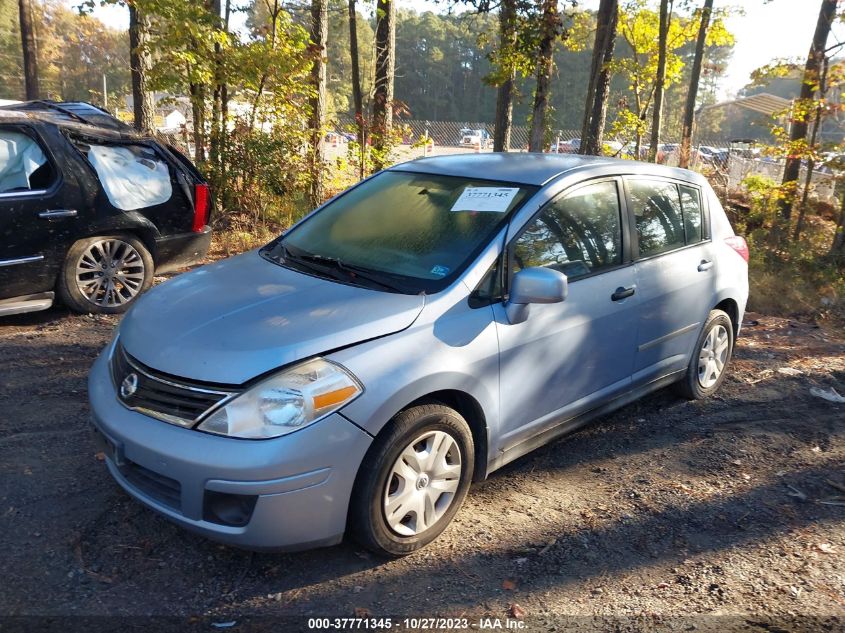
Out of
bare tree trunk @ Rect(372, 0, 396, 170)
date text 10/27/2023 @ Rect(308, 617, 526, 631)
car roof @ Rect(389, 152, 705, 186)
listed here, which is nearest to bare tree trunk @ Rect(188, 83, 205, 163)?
bare tree trunk @ Rect(372, 0, 396, 170)

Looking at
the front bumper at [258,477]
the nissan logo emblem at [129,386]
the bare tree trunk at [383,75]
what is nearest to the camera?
the front bumper at [258,477]

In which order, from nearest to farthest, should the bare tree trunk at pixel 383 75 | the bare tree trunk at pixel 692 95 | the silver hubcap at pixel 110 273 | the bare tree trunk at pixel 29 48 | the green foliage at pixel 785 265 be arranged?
the silver hubcap at pixel 110 273 → the green foliage at pixel 785 265 → the bare tree trunk at pixel 383 75 → the bare tree trunk at pixel 692 95 → the bare tree trunk at pixel 29 48

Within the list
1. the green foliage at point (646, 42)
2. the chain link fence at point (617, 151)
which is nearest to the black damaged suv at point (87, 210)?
the chain link fence at point (617, 151)

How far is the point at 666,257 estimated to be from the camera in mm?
4422

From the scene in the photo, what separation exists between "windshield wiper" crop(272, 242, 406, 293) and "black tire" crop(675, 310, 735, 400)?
2.58 m

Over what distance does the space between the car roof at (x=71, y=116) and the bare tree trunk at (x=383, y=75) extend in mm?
5059

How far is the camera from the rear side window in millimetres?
6000

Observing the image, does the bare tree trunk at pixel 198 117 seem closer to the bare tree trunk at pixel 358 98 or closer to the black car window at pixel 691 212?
the bare tree trunk at pixel 358 98

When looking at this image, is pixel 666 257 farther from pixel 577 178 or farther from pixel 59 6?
pixel 59 6

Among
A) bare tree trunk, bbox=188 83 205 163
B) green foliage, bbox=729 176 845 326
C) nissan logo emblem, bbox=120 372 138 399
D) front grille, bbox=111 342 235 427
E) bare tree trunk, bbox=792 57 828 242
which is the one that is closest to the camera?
front grille, bbox=111 342 235 427

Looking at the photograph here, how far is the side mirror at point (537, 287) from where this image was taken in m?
3.20

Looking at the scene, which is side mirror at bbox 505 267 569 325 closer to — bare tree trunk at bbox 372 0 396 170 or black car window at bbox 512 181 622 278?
black car window at bbox 512 181 622 278

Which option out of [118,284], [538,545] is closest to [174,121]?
[118,284]

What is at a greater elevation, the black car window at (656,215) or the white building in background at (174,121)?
the white building in background at (174,121)
